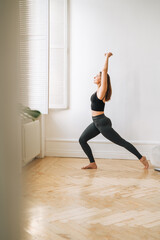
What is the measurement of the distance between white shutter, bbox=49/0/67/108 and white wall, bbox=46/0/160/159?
0.12 m

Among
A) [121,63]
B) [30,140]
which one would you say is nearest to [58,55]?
[121,63]

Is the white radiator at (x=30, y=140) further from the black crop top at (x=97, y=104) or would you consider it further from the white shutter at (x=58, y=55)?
the black crop top at (x=97, y=104)

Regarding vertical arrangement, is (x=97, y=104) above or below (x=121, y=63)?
below

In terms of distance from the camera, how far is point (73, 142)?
17.4 ft

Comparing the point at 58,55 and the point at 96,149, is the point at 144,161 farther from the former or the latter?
the point at 58,55

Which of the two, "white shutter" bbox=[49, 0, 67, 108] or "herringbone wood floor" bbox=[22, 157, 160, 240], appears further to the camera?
"white shutter" bbox=[49, 0, 67, 108]

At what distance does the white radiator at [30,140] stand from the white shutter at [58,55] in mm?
589

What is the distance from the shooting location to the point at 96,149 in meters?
5.22

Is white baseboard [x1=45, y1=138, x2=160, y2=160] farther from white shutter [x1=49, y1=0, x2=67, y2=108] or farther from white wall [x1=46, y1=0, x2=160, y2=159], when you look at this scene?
white shutter [x1=49, y1=0, x2=67, y2=108]

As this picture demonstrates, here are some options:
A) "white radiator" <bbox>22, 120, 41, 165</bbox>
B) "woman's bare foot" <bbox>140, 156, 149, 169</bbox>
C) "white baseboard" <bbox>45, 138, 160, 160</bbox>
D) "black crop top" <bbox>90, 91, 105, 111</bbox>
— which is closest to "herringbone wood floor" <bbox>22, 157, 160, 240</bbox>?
"woman's bare foot" <bbox>140, 156, 149, 169</bbox>

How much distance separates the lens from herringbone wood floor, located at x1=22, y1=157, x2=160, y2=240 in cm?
215

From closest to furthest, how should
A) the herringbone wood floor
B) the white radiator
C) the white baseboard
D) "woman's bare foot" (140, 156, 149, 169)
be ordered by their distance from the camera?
the herringbone wood floor → the white radiator → "woman's bare foot" (140, 156, 149, 169) → the white baseboard

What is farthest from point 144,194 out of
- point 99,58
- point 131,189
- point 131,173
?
point 99,58

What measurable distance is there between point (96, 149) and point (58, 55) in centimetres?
177
